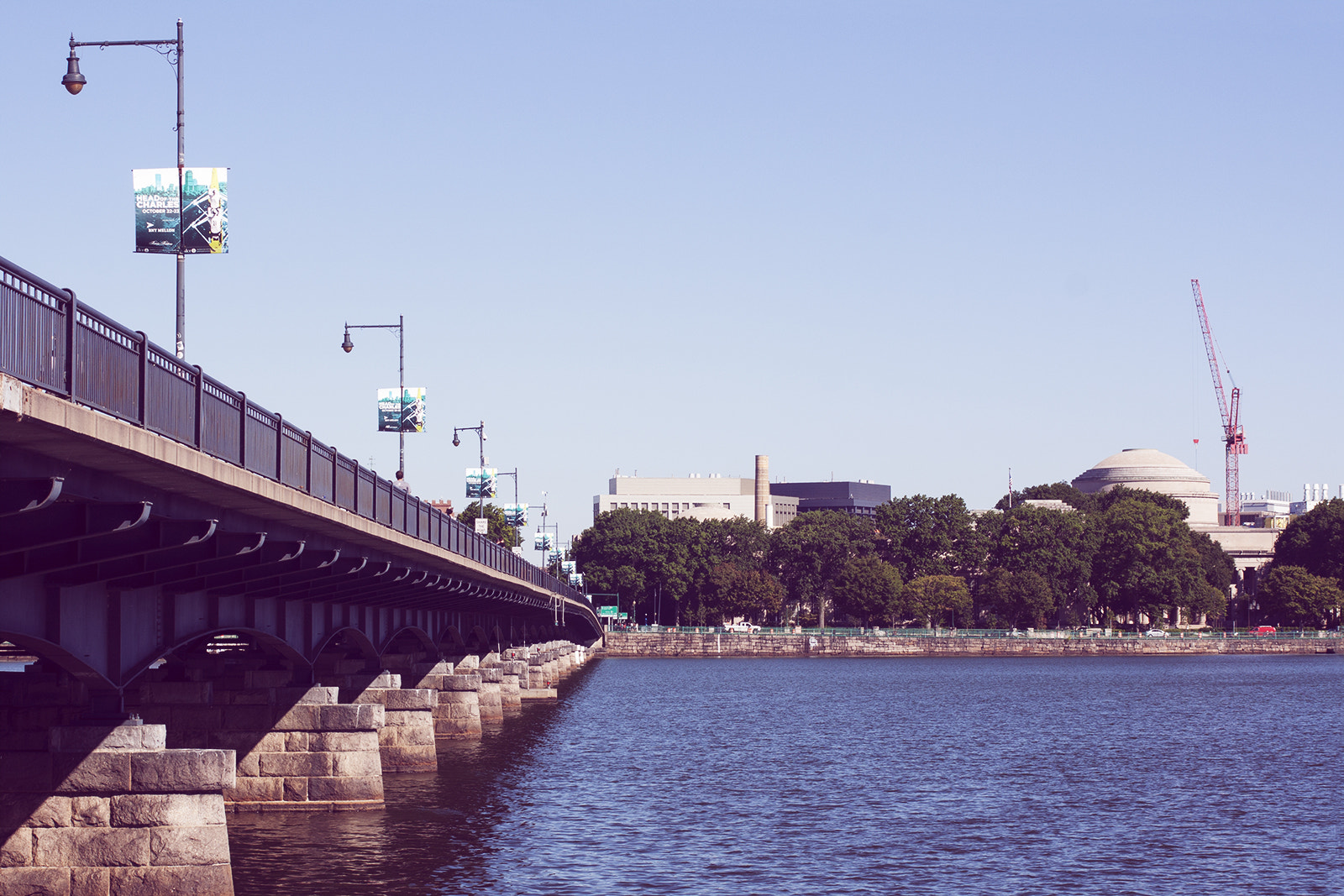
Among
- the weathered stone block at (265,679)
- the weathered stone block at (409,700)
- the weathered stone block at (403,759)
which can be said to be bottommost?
the weathered stone block at (403,759)

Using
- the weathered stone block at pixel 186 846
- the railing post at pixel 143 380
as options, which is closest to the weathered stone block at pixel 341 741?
the weathered stone block at pixel 186 846

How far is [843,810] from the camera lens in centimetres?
4534

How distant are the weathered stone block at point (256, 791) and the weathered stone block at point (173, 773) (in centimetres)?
1292

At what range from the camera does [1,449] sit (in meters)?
18.4

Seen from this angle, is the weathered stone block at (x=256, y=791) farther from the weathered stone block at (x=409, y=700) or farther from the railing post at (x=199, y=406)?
→ the railing post at (x=199, y=406)

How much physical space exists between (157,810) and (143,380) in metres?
7.28

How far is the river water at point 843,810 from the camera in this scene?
33.4 metres

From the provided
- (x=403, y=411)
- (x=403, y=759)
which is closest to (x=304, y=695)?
(x=403, y=759)

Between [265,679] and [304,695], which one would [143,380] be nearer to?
[304,695]

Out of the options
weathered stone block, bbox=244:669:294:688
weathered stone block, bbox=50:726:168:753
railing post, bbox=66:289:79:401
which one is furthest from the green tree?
railing post, bbox=66:289:79:401

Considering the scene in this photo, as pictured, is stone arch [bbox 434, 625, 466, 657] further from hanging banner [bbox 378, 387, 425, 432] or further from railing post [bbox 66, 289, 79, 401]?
railing post [bbox 66, 289, 79, 401]

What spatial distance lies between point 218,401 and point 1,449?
7.29 metres

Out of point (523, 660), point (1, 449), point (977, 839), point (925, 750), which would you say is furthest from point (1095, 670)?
point (1, 449)

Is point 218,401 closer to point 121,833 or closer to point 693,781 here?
point 121,833
